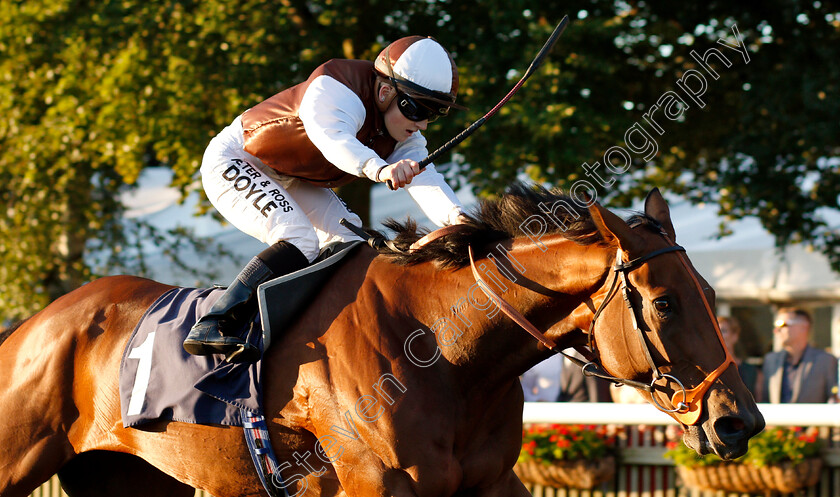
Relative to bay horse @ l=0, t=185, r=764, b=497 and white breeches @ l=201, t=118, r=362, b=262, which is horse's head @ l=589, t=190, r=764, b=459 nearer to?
bay horse @ l=0, t=185, r=764, b=497

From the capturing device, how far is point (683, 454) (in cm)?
507

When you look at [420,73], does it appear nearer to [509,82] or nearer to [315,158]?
[315,158]

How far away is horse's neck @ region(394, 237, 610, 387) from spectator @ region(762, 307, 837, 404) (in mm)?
3885

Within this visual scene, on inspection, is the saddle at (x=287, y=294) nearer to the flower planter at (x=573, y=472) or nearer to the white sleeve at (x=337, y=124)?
the white sleeve at (x=337, y=124)

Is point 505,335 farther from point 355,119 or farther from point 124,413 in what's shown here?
point 124,413

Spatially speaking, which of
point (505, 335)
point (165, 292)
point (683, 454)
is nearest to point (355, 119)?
point (505, 335)

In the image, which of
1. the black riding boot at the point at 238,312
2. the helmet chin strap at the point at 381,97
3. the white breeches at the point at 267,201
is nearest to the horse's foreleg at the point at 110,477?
the black riding boot at the point at 238,312

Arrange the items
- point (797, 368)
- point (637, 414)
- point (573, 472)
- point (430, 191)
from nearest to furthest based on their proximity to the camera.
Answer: point (430, 191) < point (637, 414) < point (573, 472) < point (797, 368)

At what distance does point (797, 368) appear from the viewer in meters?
6.36

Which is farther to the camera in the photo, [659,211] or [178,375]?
[178,375]

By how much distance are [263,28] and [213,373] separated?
723cm

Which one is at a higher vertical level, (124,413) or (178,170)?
(178,170)

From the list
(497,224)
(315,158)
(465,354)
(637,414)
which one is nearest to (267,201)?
(315,158)

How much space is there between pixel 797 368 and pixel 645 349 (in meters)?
4.08
